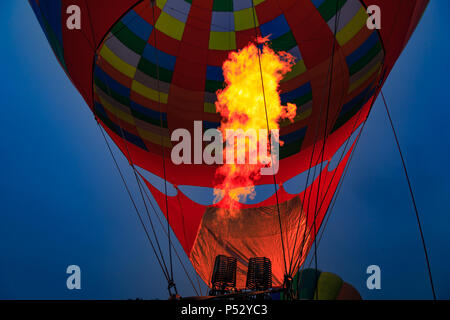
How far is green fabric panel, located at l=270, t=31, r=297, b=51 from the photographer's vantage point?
18.5ft

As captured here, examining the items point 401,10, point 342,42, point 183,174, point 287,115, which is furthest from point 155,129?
point 401,10

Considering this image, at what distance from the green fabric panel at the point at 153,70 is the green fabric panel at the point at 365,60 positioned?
9.30 feet

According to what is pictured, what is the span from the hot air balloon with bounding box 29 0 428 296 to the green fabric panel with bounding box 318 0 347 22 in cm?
2

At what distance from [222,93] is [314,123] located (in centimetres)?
160

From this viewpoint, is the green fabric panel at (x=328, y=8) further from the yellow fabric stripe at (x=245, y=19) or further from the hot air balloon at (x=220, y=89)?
the yellow fabric stripe at (x=245, y=19)

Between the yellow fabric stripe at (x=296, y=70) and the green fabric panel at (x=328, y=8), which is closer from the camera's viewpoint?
the green fabric panel at (x=328, y=8)

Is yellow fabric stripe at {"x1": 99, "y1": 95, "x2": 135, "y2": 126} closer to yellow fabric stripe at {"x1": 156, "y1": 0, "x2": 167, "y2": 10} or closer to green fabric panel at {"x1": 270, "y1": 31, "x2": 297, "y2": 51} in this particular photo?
yellow fabric stripe at {"x1": 156, "y1": 0, "x2": 167, "y2": 10}

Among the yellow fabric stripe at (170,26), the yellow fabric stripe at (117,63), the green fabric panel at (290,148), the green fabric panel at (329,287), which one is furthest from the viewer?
the green fabric panel at (329,287)

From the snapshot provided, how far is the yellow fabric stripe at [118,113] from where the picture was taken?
5.60 m

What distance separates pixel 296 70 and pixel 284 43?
0.46 metres

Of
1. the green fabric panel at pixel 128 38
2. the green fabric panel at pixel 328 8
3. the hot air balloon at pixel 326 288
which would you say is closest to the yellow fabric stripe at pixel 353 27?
the green fabric panel at pixel 328 8

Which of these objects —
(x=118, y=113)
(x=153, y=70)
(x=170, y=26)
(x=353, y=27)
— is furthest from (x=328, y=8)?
(x=118, y=113)

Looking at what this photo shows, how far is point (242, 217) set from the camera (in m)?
6.55
